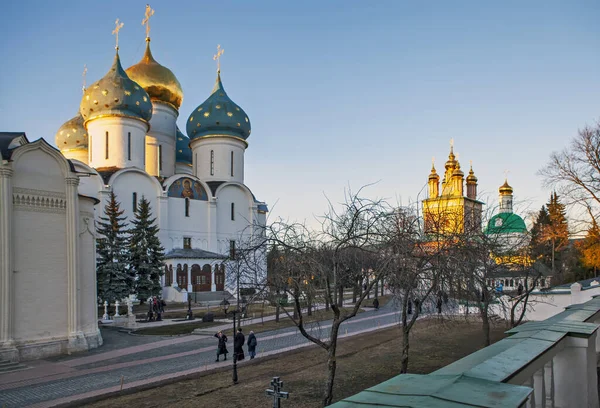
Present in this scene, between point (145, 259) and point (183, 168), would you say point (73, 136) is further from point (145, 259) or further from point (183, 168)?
point (145, 259)

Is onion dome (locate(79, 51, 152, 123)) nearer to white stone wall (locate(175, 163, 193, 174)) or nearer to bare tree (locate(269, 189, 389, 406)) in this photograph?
white stone wall (locate(175, 163, 193, 174))

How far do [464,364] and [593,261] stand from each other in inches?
1022

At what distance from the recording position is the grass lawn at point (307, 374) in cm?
1102

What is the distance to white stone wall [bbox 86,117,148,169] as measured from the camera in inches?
1592

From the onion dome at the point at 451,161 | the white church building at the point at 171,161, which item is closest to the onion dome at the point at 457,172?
the onion dome at the point at 451,161

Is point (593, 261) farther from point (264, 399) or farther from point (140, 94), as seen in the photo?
point (140, 94)

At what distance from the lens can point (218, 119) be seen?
46.7 meters

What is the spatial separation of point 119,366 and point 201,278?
25.8m

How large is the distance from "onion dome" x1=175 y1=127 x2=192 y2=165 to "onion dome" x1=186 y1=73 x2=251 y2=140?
3.93 m

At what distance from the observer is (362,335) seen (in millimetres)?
20547

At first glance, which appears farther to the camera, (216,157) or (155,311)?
(216,157)

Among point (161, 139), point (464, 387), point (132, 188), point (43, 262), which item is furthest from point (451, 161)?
point (464, 387)

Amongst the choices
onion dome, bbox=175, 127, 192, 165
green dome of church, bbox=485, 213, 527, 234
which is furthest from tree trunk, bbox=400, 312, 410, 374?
onion dome, bbox=175, 127, 192, 165

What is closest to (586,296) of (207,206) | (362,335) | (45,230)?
(362,335)
